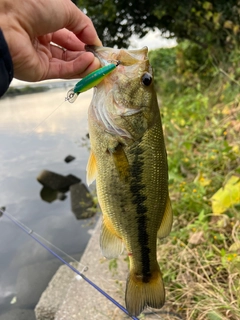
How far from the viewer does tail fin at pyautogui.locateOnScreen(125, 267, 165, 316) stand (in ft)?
6.25

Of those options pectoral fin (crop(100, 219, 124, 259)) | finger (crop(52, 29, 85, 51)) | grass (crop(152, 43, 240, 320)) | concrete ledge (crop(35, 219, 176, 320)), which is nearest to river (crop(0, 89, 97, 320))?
concrete ledge (crop(35, 219, 176, 320))

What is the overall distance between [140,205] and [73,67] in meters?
0.81

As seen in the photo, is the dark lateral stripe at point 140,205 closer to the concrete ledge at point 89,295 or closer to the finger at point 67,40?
the finger at point 67,40

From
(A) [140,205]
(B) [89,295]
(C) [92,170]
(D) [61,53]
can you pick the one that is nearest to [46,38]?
(D) [61,53]

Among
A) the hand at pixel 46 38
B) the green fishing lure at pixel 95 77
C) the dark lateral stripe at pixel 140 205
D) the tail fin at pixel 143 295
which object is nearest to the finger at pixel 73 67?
the hand at pixel 46 38

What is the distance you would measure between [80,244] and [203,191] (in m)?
2.35

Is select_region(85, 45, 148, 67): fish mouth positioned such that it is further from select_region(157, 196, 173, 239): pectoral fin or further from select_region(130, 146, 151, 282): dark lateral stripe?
select_region(157, 196, 173, 239): pectoral fin

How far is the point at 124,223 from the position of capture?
1845mm

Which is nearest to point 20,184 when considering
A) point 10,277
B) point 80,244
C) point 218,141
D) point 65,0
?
point 80,244

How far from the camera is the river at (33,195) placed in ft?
9.69

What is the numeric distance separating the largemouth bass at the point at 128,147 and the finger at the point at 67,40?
26 cm

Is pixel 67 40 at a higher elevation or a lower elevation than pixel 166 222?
higher

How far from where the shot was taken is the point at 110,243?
1.93 meters

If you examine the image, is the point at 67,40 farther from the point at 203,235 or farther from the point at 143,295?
the point at 203,235
